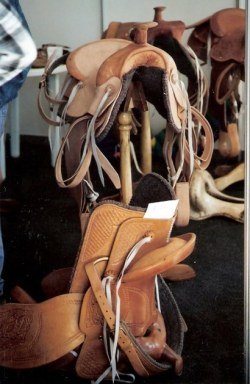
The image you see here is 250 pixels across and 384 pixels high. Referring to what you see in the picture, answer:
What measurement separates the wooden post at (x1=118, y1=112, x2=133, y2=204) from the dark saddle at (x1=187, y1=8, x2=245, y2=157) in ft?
2.09

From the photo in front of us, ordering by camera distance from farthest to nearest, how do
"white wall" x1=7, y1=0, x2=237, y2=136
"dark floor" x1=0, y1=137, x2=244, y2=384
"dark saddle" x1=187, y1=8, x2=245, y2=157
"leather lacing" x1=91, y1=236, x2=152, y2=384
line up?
"dark saddle" x1=187, y1=8, x2=245, y2=157
"white wall" x1=7, y1=0, x2=237, y2=136
"dark floor" x1=0, y1=137, x2=244, y2=384
"leather lacing" x1=91, y1=236, x2=152, y2=384

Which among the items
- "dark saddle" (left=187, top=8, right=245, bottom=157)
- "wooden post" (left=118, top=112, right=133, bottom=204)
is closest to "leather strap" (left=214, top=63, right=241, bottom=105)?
"dark saddle" (left=187, top=8, right=245, bottom=157)

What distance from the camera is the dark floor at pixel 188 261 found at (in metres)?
1.27

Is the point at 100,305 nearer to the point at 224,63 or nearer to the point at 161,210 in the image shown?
the point at 161,210

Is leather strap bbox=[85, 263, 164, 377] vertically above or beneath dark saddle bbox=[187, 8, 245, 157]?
beneath

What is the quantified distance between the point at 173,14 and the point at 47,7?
703 mm

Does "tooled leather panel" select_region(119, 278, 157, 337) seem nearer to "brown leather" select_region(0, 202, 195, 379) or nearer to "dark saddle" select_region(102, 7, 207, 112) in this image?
"brown leather" select_region(0, 202, 195, 379)

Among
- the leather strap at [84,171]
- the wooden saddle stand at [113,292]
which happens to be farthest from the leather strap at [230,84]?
the leather strap at [84,171]

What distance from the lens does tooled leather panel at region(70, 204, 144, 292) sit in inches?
46.4

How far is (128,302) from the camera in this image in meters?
1.22

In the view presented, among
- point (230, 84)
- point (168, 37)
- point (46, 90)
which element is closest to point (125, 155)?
point (46, 90)

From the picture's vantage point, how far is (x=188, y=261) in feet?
5.85

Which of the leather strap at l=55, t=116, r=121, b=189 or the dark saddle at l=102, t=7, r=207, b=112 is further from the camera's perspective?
the dark saddle at l=102, t=7, r=207, b=112

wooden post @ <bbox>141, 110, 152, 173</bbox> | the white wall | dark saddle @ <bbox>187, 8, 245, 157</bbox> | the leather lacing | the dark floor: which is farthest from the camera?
dark saddle @ <bbox>187, 8, 245, 157</bbox>
